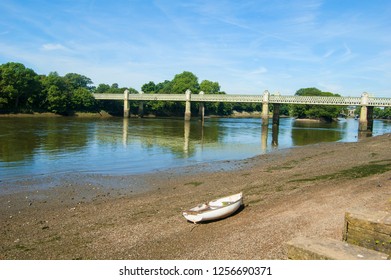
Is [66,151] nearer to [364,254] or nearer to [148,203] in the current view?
[148,203]

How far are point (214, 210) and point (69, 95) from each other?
120 m

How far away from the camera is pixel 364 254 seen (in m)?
6.16

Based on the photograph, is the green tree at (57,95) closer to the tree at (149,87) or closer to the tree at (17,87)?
the tree at (17,87)

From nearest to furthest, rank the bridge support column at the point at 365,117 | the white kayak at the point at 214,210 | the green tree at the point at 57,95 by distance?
the white kayak at the point at 214,210
the bridge support column at the point at 365,117
the green tree at the point at 57,95

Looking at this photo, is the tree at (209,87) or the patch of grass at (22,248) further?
the tree at (209,87)

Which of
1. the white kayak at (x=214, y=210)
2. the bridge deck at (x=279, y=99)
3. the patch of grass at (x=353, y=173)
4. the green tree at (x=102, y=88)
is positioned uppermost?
the green tree at (x=102, y=88)

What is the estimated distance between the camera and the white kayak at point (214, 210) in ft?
42.2

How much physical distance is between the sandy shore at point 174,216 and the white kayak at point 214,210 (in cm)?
30

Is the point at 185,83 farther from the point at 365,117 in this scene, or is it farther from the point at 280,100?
the point at 365,117

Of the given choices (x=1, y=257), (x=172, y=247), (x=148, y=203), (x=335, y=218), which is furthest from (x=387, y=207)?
(x=1, y=257)

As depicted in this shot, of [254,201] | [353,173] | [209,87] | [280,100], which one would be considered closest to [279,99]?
[280,100]

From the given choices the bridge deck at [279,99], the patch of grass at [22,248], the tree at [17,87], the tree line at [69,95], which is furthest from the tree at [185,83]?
the patch of grass at [22,248]

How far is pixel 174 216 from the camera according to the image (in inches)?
566

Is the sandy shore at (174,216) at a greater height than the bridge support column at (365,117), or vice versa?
the bridge support column at (365,117)
